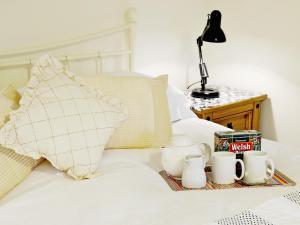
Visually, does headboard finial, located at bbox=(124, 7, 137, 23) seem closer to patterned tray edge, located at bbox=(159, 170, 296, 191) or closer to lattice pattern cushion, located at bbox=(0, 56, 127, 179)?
lattice pattern cushion, located at bbox=(0, 56, 127, 179)

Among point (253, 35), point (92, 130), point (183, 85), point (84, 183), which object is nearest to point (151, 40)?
point (183, 85)

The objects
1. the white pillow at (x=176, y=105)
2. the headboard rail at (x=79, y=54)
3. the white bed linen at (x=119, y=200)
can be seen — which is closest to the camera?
the white bed linen at (x=119, y=200)

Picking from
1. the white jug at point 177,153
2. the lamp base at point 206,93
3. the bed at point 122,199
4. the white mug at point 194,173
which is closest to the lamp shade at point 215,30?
the lamp base at point 206,93

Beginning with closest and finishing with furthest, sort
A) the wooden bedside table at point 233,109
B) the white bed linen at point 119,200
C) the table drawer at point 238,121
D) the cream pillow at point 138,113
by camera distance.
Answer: the white bed linen at point 119,200, the cream pillow at point 138,113, the wooden bedside table at point 233,109, the table drawer at point 238,121

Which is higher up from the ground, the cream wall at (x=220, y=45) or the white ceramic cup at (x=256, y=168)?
the cream wall at (x=220, y=45)

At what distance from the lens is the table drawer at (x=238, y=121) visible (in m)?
2.56

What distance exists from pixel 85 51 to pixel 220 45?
41.1 inches

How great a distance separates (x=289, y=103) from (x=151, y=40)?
0.97 metres

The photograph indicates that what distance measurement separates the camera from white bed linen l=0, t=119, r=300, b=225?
117 centimetres

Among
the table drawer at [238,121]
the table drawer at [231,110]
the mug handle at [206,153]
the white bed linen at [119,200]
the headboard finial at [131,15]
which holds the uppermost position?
the headboard finial at [131,15]

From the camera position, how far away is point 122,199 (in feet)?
Answer: 4.18

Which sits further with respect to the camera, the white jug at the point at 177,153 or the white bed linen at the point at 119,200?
the white jug at the point at 177,153

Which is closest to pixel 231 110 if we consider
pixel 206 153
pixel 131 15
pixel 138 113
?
pixel 131 15

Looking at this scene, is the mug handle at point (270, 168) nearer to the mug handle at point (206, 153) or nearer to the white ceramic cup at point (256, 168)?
the white ceramic cup at point (256, 168)
